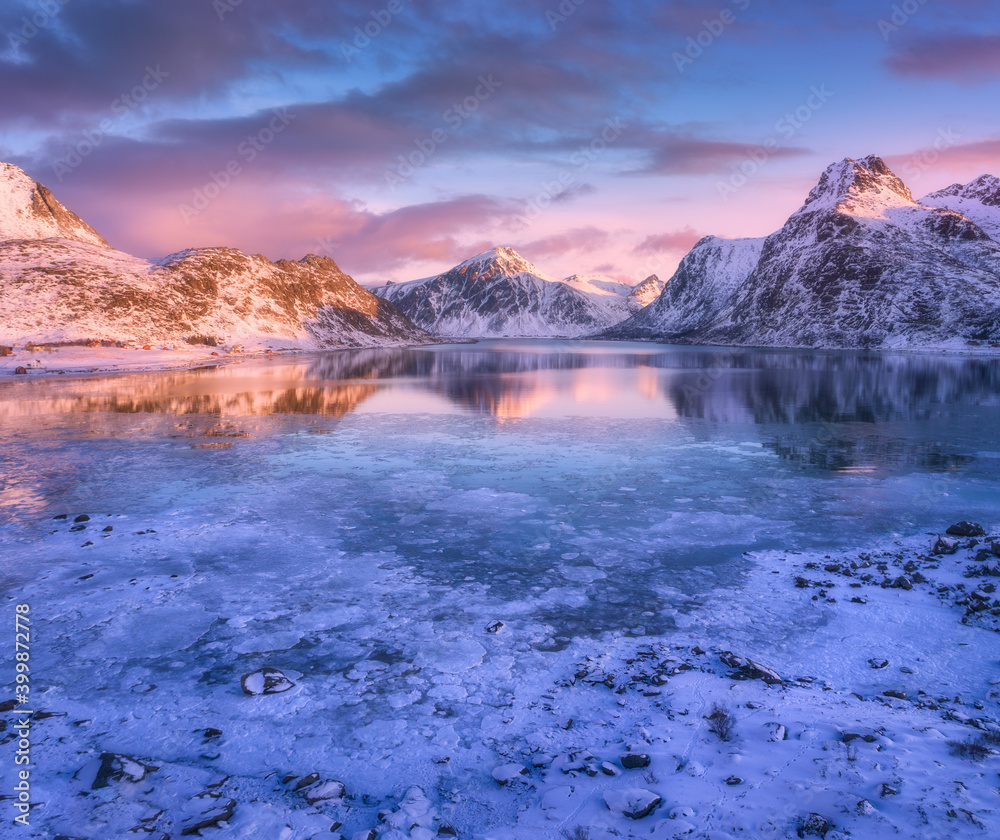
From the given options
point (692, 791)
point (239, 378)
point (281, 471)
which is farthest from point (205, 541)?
point (239, 378)

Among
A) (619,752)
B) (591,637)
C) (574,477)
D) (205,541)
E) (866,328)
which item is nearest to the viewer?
(619,752)

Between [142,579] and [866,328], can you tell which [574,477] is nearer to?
[142,579]

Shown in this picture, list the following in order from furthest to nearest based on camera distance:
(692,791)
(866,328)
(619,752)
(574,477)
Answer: (866,328)
(574,477)
(619,752)
(692,791)

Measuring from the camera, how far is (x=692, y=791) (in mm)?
5473

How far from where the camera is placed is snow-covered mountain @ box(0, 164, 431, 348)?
104375mm

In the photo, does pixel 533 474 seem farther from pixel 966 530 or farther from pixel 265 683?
pixel 265 683

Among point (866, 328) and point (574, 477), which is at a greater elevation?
point (866, 328)

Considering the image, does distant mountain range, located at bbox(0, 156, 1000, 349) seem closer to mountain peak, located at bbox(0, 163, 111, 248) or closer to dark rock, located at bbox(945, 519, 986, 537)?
mountain peak, located at bbox(0, 163, 111, 248)

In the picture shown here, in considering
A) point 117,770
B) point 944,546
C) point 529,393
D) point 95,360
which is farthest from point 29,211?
point 944,546

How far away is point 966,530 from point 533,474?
11.0 meters

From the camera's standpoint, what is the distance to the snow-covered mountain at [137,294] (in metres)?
104

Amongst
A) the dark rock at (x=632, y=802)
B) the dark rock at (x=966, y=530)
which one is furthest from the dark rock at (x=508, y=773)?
the dark rock at (x=966, y=530)

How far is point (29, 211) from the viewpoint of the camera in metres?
186

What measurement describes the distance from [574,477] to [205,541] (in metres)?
10.5
